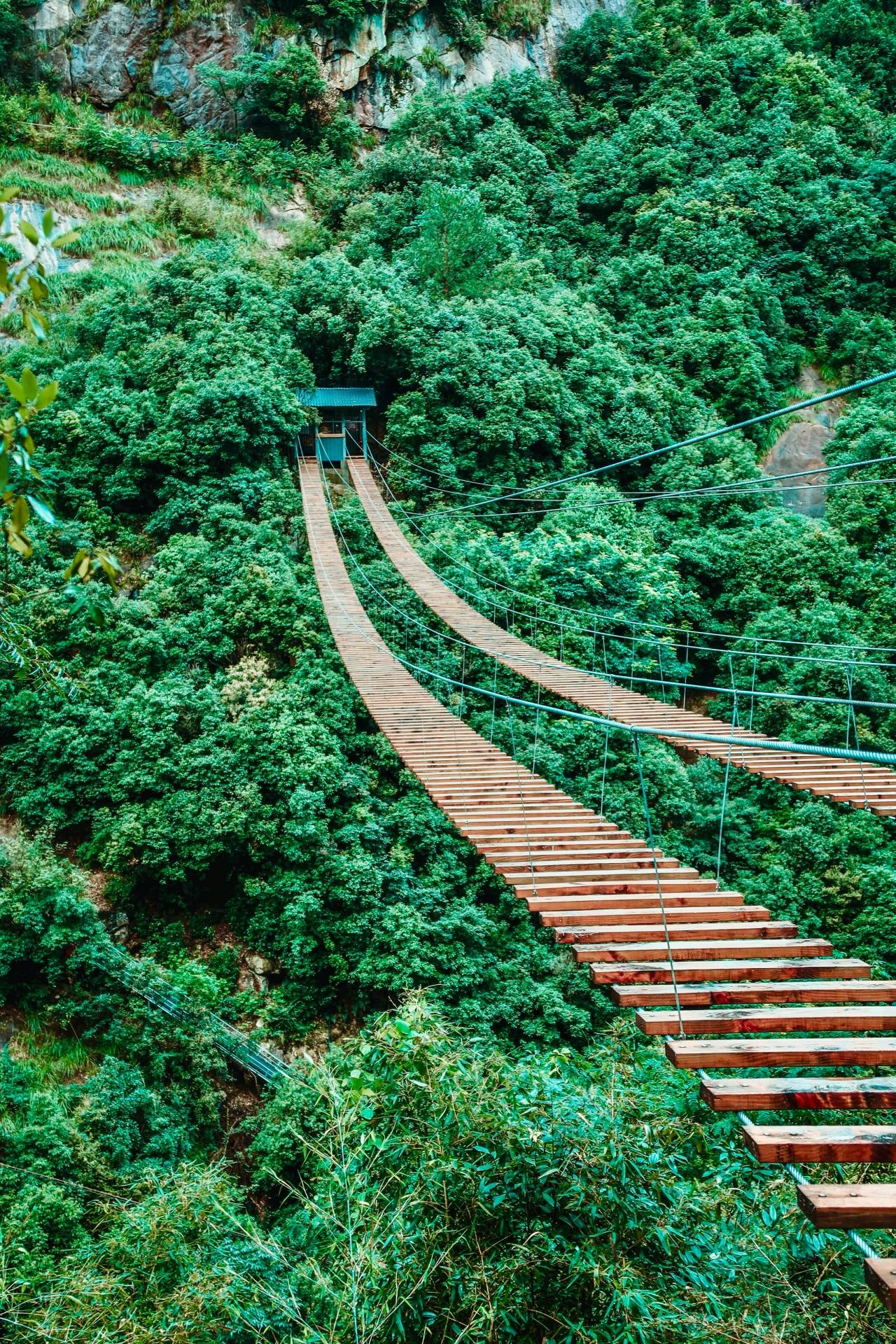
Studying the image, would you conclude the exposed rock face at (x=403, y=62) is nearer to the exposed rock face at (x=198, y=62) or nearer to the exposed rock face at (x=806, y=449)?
the exposed rock face at (x=198, y=62)

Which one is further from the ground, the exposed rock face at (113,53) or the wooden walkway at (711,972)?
the exposed rock face at (113,53)

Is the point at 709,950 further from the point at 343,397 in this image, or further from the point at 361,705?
the point at 343,397

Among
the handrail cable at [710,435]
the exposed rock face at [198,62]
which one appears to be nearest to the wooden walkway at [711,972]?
the handrail cable at [710,435]

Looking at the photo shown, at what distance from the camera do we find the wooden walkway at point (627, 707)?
14.8 ft

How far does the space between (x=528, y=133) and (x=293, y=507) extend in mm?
11552

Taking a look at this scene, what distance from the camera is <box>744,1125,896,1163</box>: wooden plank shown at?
1718mm

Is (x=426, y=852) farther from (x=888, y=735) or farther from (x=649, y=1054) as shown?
(x=888, y=735)

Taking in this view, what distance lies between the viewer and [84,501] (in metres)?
9.69

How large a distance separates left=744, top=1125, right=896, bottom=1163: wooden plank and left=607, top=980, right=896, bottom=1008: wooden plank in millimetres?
472

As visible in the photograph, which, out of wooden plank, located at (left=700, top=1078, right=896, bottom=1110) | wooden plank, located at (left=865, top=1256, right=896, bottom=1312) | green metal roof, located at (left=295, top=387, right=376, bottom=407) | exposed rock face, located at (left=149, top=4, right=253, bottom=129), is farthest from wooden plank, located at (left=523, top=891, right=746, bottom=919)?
exposed rock face, located at (left=149, top=4, right=253, bottom=129)

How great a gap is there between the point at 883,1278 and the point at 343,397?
11639 mm

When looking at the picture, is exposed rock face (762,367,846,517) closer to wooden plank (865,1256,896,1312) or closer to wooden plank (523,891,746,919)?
wooden plank (523,891,746,919)

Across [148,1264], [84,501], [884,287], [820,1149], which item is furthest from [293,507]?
[884,287]

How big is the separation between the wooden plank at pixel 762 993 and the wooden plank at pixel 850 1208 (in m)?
0.61
